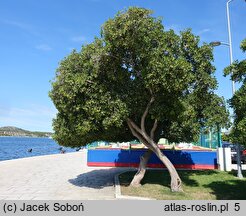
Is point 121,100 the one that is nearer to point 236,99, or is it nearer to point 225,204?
point 236,99

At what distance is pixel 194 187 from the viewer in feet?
49.0

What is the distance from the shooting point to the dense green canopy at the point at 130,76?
1221cm

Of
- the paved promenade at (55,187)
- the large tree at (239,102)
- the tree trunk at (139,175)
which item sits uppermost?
the large tree at (239,102)

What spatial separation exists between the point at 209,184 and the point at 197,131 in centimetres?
269

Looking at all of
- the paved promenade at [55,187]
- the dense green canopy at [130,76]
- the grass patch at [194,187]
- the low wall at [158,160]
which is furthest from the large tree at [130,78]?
the low wall at [158,160]

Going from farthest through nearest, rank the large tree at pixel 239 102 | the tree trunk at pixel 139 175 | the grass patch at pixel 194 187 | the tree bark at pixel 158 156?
the tree trunk at pixel 139 175, the tree bark at pixel 158 156, the grass patch at pixel 194 187, the large tree at pixel 239 102

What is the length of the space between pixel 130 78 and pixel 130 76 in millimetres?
92

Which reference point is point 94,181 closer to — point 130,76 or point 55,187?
point 55,187

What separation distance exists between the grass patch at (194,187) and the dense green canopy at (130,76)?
10.2ft

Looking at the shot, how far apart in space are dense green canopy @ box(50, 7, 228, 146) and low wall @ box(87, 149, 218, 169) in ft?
31.7

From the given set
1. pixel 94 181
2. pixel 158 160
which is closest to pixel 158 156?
pixel 94 181

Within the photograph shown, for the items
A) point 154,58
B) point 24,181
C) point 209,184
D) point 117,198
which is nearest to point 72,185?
point 24,181

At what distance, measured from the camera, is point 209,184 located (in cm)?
1573

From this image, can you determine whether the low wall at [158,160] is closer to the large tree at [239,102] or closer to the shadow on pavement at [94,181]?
the shadow on pavement at [94,181]
